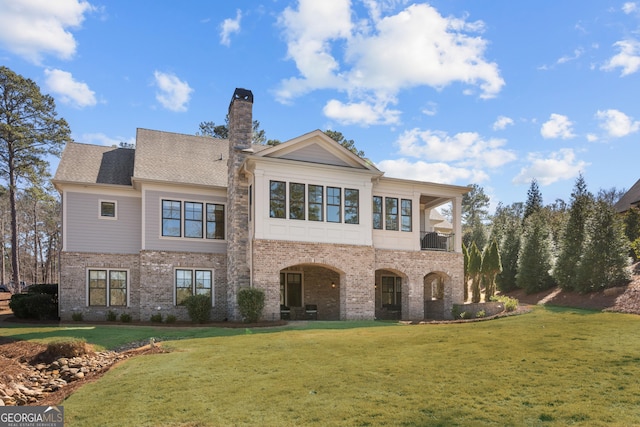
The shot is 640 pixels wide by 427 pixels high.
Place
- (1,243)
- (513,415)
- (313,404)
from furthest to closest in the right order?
(1,243), (313,404), (513,415)

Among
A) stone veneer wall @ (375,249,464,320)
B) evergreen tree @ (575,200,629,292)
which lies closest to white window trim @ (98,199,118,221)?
stone veneer wall @ (375,249,464,320)

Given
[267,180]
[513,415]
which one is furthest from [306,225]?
[513,415]

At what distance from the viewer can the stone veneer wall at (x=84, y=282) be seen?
2109 cm

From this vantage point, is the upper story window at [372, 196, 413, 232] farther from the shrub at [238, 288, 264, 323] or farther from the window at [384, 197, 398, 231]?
the shrub at [238, 288, 264, 323]

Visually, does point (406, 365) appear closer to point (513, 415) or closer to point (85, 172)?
point (513, 415)

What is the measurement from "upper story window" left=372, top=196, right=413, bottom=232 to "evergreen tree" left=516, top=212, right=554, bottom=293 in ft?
24.7

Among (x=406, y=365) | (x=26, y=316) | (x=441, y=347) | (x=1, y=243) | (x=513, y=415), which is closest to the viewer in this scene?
(x=513, y=415)

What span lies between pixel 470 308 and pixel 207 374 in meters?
15.5

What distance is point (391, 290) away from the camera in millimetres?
26328

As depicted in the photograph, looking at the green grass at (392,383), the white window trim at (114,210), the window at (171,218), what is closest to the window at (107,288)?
the white window trim at (114,210)

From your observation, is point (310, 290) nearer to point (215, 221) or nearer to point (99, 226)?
point (215, 221)

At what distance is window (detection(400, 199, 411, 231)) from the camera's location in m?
23.3

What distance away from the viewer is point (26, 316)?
21.6 m

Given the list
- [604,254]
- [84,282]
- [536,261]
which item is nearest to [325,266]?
[84,282]
